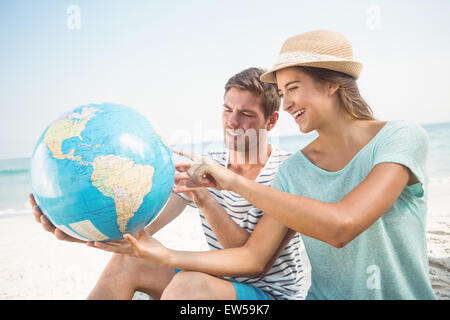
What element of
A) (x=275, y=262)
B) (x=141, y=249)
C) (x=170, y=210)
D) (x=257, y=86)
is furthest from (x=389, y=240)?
(x=170, y=210)

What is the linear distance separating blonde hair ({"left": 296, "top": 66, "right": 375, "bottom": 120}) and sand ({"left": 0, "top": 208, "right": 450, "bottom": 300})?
2.29m

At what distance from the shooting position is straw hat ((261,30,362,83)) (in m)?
2.02

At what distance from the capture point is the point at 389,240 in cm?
186

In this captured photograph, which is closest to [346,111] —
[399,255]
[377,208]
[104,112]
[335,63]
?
[335,63]

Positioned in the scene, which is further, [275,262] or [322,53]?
[275,262]

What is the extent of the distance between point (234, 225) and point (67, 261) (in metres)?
4.46

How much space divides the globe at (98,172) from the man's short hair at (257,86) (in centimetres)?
116

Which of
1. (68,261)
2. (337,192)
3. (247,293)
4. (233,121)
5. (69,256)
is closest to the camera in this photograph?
(337,192)

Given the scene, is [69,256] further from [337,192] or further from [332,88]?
[332,88]

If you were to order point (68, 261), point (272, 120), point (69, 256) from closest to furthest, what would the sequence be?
point (272, 120), point (68, 261), point (69, 256)

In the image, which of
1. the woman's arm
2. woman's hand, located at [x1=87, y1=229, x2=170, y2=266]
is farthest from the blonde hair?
woman's hand, located at [x1=87, y1=229, x2=170, y2=266]

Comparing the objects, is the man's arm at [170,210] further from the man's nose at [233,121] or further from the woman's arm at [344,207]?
the woman's arm at [344,207]

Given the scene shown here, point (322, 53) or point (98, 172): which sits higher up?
point (322, 53)
